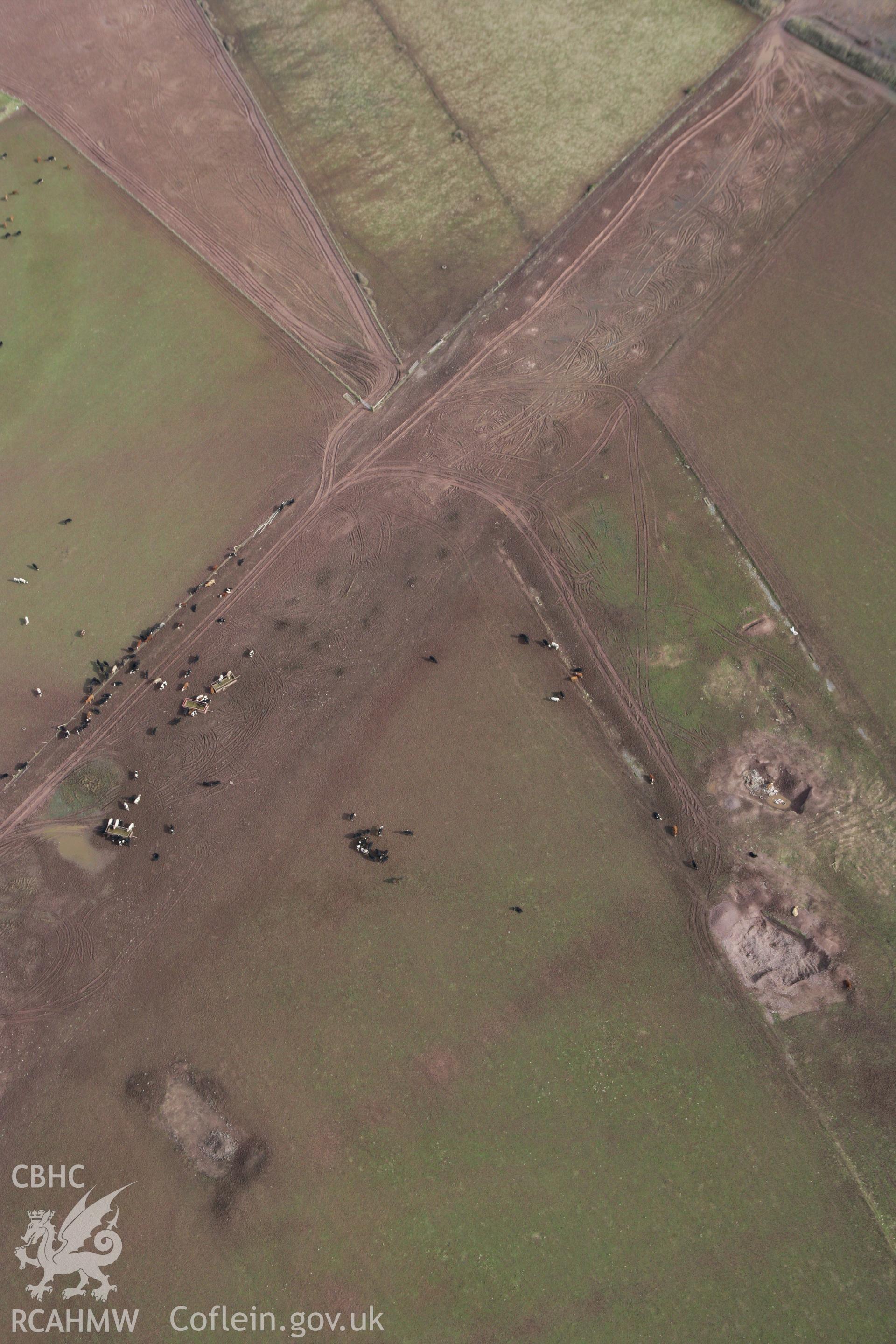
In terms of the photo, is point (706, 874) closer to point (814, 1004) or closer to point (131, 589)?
point (814, 1004)

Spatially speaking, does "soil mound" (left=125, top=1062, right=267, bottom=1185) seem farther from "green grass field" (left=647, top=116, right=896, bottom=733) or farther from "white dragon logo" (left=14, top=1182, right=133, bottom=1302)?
"green grass field" (left=647, top=116, right=896, bottom=733)

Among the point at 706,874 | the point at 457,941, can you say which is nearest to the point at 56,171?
the point at 457,941

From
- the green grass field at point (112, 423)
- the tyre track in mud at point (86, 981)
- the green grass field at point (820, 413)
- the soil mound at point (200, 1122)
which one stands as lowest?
the soil mound at point (200, 1122)

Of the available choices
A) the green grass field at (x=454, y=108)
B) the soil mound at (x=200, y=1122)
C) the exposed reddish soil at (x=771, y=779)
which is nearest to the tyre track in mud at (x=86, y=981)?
the soil mound at (x=200, y=1122)

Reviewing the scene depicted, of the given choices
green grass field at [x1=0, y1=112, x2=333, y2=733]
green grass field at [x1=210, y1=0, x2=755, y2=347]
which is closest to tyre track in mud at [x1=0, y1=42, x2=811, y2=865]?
green grass field at [x1=0, y1=112, x2=333, y2=733]

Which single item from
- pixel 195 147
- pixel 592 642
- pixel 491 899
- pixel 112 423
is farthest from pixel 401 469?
pixel 195 147

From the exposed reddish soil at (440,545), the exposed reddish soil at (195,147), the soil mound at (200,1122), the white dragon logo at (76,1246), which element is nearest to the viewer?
the white dragon logo at (76,1246)

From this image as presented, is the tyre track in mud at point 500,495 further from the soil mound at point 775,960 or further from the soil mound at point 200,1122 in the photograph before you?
the soil mound at point 200,1122
